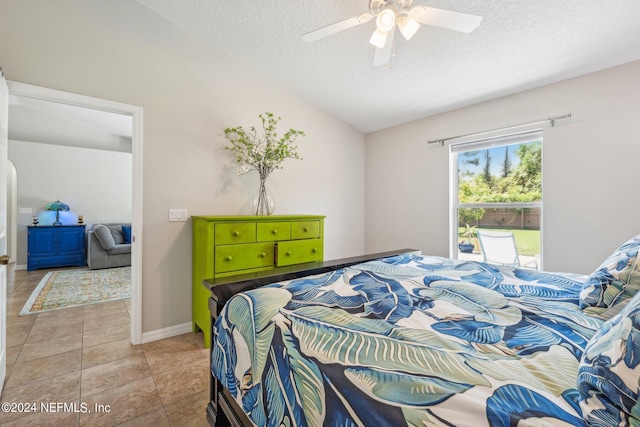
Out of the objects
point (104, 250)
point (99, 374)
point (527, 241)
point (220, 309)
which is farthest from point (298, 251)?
point (104, 250)

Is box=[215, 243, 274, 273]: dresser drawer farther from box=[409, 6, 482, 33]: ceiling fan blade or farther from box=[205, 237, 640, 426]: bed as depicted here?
box=[409, 6, 482, 33]: ceiling fan blade

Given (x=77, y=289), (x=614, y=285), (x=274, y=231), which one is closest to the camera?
(x=614, y=285)

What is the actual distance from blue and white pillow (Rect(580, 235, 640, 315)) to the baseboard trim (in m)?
2.85

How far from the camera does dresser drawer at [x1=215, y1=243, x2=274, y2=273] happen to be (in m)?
2.36

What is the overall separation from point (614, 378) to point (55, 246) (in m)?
7.02

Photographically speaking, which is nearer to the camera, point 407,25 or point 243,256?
point 407,25

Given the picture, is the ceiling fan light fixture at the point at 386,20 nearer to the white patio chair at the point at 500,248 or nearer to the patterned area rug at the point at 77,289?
the white patio chair at the point at 500,248

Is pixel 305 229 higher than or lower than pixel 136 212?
lower

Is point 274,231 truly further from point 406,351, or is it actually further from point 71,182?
point 71,182

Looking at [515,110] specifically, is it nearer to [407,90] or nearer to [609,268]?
[407,90]

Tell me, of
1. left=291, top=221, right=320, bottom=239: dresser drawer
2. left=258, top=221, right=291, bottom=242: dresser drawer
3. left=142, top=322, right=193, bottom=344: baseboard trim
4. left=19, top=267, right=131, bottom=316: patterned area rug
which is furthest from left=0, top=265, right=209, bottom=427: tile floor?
left=291, top=221, right=320, bottom=239: dresser drawer

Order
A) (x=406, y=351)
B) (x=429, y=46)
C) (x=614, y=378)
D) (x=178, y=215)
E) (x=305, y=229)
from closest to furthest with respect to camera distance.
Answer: (x=614, y=378) < (x=406, y=351) < (x=429, y=46) < (x=178, y=215) < (x=305, y=229)

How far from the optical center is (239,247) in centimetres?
246

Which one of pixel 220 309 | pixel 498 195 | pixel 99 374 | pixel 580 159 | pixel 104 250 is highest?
pixel 580 159
